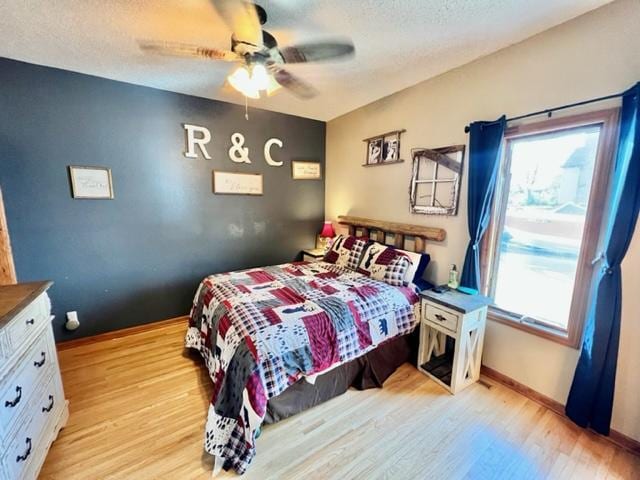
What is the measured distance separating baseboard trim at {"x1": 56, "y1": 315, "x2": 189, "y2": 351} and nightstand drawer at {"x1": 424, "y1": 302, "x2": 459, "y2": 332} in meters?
2.56

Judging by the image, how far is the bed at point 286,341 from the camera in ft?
4.84

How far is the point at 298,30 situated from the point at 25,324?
227 centimetres

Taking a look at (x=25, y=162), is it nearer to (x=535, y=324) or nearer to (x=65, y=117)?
(x=65, y=117)

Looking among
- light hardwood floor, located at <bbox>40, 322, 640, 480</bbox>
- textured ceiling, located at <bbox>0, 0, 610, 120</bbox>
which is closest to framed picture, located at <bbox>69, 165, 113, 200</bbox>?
textured ceiling, located at <bbox>0, 0, 610, 120</bbox>

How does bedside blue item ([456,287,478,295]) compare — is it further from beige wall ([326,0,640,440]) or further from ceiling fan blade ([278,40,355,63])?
ceiling fan blade ([278,40,355,63])

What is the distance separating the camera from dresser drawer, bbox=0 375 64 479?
45.3 inches

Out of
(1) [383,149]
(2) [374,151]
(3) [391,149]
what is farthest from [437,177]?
(2) [374,151]

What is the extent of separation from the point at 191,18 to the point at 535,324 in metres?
3.06

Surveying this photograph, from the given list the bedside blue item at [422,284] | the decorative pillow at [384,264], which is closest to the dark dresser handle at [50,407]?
the decorative pillow at [384,264]

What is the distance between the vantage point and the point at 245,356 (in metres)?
1.54

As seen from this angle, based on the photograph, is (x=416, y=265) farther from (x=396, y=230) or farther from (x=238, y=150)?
(x=238, y=150)

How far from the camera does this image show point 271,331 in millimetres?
1638

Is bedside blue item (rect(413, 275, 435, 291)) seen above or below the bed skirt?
above

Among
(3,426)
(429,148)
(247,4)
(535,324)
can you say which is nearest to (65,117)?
(247,4)
